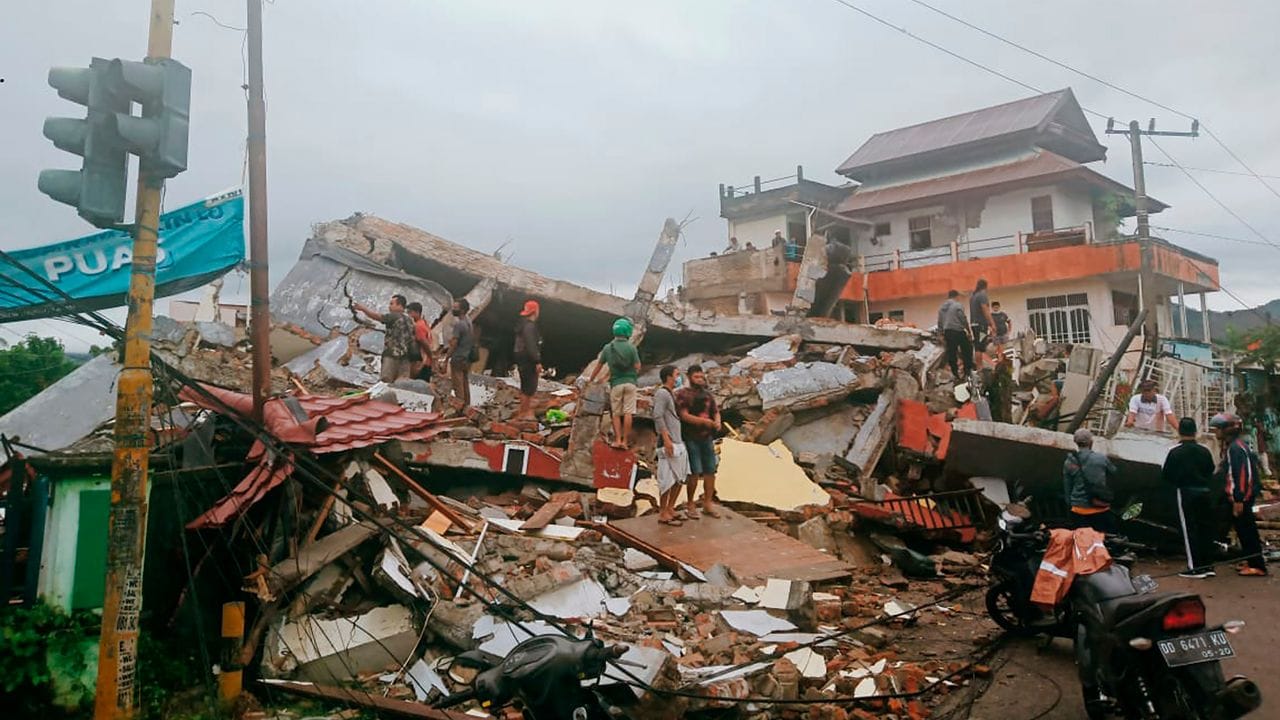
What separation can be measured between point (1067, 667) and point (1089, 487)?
231 cm

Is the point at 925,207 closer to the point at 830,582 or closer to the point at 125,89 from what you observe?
the point at 830,582

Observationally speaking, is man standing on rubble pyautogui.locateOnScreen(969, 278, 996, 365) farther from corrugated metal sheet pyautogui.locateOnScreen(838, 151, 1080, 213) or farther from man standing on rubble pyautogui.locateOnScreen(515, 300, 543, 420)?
corrugated metal sheet pyautogui.locateOnScreen(838, 151, 1080, 213)

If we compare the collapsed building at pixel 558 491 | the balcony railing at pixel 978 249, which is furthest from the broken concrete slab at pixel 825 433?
the balcony railing at pixel 978 249

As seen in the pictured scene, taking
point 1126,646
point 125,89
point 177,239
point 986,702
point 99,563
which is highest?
point 177,239

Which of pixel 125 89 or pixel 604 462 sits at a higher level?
pixel 125 89

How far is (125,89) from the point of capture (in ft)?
13.1

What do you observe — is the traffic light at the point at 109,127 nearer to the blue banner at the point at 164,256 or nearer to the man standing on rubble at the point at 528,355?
the blue banner at the point at 164,256

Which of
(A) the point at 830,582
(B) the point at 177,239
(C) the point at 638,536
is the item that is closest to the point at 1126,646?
(A) the point at 830,582

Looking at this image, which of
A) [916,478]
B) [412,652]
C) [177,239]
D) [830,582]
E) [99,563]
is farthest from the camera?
[916,478]

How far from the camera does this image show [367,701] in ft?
16.8

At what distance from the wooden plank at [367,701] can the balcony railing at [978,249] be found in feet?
83.5

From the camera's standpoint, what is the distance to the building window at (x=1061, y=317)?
2517 cm

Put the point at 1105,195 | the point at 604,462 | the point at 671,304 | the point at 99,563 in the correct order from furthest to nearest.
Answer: the point at 1105,195
the point at 671,304
the point at 604,462
the point at 99,563

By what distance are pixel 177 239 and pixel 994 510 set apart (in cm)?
1088
